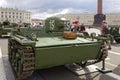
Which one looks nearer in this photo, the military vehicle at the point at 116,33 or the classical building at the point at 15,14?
the military vehicle at the point at 116,33

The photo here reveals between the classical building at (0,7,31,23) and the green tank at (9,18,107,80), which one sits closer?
the green tank at (9,18,107,80)

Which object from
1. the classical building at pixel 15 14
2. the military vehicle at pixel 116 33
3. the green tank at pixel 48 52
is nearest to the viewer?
the green tank at pixel 48 52

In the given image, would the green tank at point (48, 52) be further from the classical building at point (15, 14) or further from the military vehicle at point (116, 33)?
the classical building at point (15, 14)

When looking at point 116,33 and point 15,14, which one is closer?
point 116,33

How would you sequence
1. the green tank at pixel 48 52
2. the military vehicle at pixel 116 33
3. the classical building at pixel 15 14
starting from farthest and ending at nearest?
the classical building at pixel 15 14, the military vehicle at pixel 116 33, the green tank at pixel 48 52

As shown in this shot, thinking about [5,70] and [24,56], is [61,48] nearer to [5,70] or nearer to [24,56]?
[24,56]

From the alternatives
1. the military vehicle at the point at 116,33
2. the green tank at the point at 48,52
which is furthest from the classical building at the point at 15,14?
the green tank at the point at 48,52

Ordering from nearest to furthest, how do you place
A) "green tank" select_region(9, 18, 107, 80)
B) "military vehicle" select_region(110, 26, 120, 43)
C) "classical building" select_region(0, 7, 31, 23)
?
"green tank" select_region(9, 18, 107, 80)
"military vehicle" select_region(110, 26, 120, 43)
"classical building" select_region(0, 7, 31, 23)

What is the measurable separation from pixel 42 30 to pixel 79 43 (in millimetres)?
1758

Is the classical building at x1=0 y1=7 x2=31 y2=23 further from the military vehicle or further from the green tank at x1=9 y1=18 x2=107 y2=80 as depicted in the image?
the green tank at x1=9 y1=18 x2=107 y2=80

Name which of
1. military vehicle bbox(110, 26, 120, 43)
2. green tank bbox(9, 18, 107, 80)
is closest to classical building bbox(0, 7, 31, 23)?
military vehicle bbox(110, 26, 120, 43)

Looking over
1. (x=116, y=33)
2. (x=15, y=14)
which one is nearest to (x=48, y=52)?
(x=116, y=33)

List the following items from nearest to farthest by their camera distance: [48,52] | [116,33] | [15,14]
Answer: [48,52]
[116,33]
[15,14]

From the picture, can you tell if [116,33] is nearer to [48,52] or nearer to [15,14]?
[48,52]
